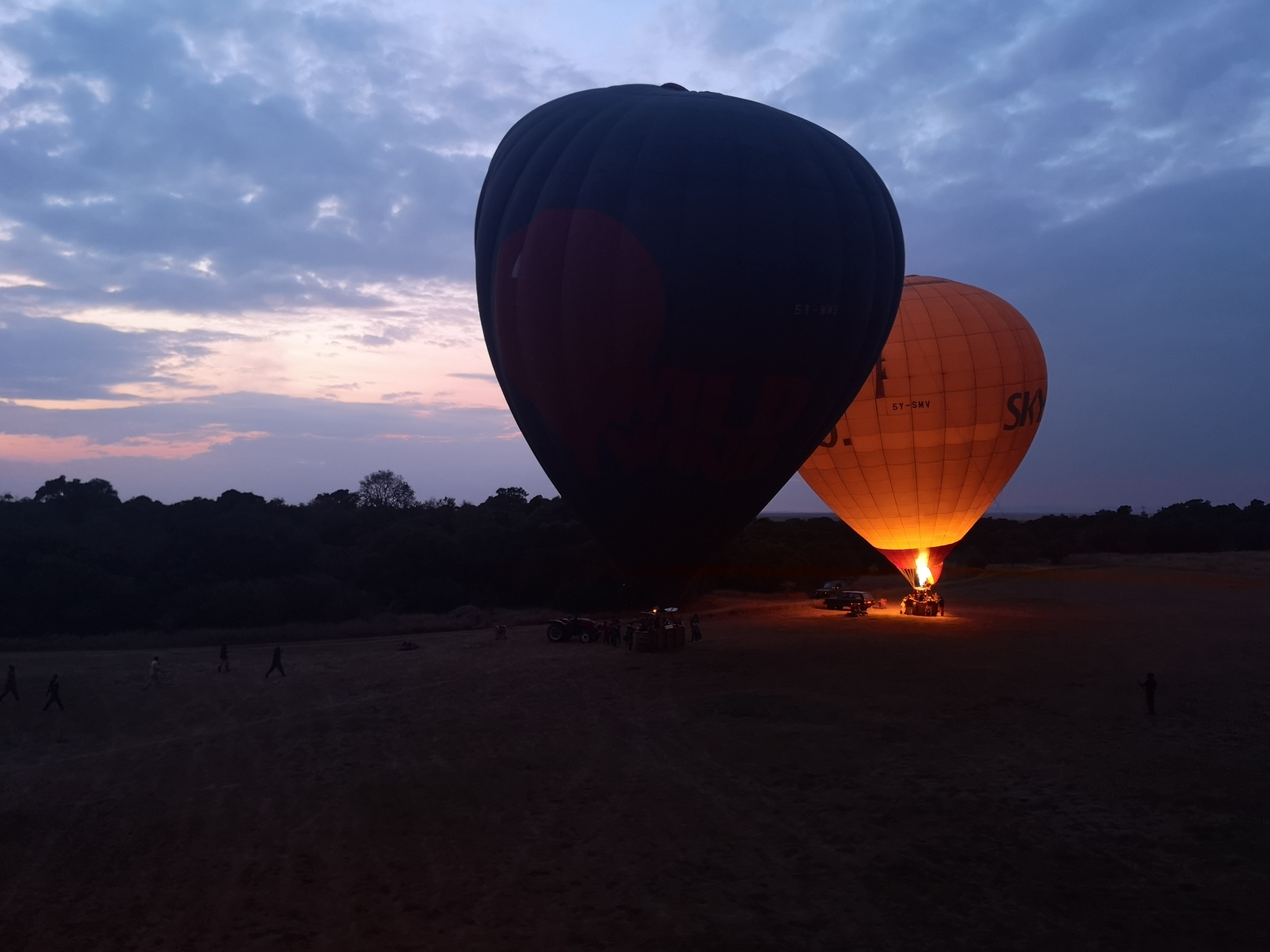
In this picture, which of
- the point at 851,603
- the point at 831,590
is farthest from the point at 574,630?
the point at 831,590

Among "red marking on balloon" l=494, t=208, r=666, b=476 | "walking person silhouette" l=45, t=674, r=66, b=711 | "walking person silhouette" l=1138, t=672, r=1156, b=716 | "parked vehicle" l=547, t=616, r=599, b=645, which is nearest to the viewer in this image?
"red marking on balloon" l=494, t=208, r=666, b=476

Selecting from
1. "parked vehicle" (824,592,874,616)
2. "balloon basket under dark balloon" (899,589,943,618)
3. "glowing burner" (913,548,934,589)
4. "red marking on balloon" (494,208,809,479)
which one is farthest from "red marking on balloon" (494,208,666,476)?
"parked vehicle" (824,592,874,616)

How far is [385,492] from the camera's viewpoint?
69.6 metres

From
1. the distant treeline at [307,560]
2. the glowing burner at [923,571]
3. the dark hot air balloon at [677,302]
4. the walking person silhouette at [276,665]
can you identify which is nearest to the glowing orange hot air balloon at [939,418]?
the glowing burner at [923,571]

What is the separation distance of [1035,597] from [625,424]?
84.7 feet

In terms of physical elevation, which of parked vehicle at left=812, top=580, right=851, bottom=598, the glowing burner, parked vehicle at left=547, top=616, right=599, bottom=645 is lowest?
parked vehicle at left=547, top=616, right=599, bottom=645

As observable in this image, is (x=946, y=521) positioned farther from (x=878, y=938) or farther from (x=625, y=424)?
(x=878, y=938)

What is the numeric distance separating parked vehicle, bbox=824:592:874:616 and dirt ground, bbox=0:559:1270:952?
357 inches

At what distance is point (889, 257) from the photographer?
45.8 ft

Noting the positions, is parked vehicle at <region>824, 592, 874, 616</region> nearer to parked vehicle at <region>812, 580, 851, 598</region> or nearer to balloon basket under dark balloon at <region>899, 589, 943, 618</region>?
parked vehicle at <region>812, 580, 851, 598</region>

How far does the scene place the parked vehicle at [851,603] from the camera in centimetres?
2925

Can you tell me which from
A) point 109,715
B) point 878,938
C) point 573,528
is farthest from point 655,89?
point 573,528

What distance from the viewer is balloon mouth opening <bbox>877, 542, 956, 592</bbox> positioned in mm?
27484

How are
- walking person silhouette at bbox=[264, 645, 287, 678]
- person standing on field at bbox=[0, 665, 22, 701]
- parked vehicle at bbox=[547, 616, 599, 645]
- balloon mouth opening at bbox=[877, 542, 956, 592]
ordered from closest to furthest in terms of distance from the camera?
person standing on field at bbox=[0, 665, 22, 701] < walking person silhouette at bbox=[264, 645, 287, 678] < parked vehicle at bbox=[547, 616, 599, 645] < balloon mouth opening at bbox=[877, 542, 956, 592]
